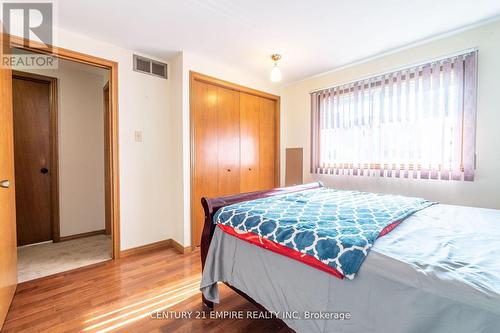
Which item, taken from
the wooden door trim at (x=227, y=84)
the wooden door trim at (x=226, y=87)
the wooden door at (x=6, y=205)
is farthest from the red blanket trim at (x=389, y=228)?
the wooden door trim at (x=227, y=84)

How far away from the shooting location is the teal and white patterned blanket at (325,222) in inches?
38.9

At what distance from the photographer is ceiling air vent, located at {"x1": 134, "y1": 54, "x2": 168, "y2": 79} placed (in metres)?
2.71

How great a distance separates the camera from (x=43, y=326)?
1528 mm

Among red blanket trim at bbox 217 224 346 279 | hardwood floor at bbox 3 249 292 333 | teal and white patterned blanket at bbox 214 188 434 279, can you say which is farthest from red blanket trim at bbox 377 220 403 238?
hardwood floor at bbox 3 249 292 333

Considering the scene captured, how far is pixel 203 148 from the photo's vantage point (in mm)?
2947

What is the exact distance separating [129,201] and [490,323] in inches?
115

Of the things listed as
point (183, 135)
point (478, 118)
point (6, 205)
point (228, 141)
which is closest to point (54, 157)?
point (6, 205)

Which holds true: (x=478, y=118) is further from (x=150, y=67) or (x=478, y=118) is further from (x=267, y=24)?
(x=150, y=67)

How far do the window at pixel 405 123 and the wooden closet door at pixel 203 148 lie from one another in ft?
5.11

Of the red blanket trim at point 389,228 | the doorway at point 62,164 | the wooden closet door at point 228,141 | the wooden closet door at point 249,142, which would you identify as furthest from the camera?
the wooden closet door at point 249,142

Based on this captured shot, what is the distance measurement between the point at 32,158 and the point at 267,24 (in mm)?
3264

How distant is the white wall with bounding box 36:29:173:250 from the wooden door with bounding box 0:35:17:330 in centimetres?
92

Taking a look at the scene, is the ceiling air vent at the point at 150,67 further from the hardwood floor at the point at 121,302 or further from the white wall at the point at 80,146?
the hardwood floor at the point at 121,302

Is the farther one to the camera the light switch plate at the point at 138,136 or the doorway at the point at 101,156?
the light switch plate at the point at 138,136
